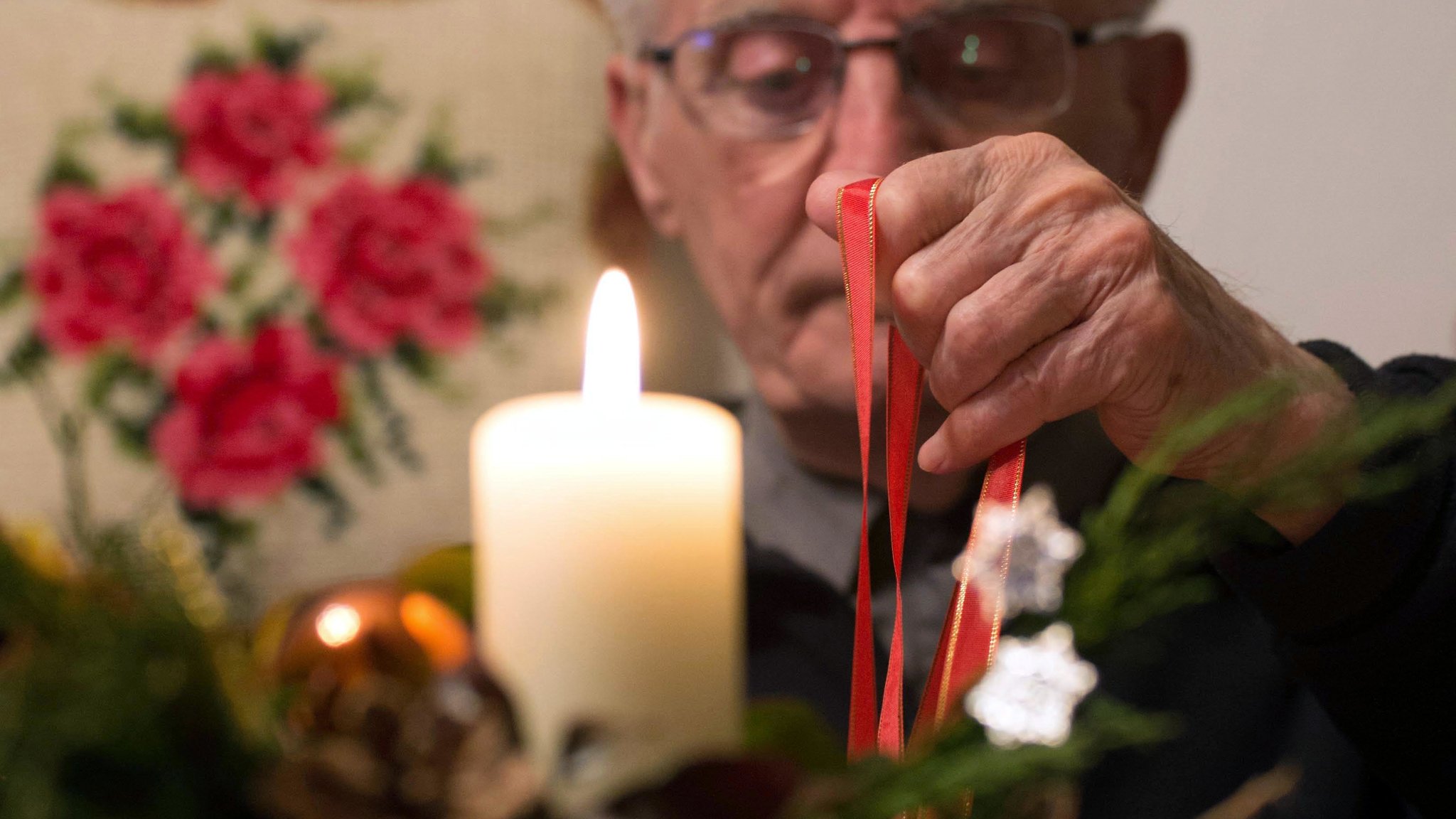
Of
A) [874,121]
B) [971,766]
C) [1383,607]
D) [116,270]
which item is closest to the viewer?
[971,766]

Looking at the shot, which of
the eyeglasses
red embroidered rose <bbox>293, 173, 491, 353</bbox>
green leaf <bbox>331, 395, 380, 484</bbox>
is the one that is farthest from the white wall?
green leaf <bbox>331, 395, 380, 484</bbox>

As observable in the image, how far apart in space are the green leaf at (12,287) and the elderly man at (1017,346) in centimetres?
64

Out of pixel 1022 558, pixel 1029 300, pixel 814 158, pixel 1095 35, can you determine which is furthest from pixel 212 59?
pixel 1022 558

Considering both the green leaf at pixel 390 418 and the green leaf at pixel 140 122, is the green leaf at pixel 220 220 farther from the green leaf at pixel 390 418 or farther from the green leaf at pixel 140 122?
the green leaf at pixel 390 418

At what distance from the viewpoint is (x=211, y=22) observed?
1.06 m

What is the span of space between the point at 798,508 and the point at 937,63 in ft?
1.39

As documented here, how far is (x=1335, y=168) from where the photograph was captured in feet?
2.61

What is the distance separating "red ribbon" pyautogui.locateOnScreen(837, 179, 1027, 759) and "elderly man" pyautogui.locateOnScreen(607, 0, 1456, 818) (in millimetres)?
15

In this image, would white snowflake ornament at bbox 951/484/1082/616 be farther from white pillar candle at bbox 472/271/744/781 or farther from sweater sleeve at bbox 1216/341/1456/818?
sweater sleeve at bbox 1216/341/1456/818

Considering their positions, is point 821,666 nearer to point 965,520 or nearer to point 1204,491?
point 965,520

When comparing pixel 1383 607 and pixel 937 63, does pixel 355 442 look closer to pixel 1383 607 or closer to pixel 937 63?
pixel 937 63

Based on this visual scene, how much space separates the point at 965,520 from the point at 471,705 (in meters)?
0.80

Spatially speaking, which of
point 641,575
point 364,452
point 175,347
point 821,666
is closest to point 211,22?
point 175,347

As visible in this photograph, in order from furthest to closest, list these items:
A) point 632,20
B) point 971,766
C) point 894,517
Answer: point 632,20
point 894,517
point 971,766
